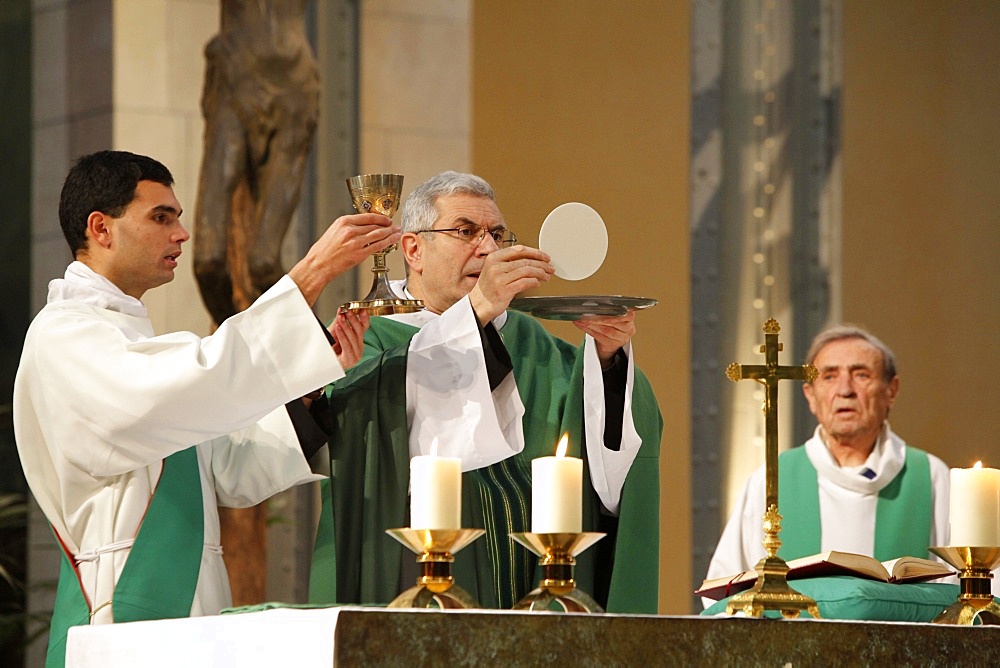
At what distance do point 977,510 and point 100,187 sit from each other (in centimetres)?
196

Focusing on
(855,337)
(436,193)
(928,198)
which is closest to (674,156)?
(928,198)

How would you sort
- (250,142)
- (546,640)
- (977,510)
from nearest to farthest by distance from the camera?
1. (546,640)
2. (977,510)
3. (250,142)

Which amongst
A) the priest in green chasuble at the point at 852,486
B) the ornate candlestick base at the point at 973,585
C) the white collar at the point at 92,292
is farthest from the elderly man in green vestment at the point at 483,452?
the priest in green chasuble at the point at 852,486

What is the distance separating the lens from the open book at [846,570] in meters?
3.21

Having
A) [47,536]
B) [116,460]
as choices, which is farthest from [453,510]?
[47,536]

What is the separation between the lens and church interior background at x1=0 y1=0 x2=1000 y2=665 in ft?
21.7

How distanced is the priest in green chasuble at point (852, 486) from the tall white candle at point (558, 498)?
3114 millimetres

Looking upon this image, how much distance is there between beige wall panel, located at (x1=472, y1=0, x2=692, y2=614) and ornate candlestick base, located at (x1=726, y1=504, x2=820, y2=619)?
475 centimetres

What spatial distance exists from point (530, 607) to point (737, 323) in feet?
18.8

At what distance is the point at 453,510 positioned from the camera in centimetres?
258

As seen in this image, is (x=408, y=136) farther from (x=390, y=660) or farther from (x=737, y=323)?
(x=390, y=660)

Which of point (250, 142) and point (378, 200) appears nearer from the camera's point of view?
point (378, 200)

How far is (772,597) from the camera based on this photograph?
110 inches

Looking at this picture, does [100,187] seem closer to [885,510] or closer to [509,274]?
[509,274]
